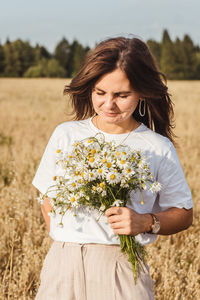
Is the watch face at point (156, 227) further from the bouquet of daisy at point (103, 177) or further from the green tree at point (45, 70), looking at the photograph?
the green tree at point (45, 70)

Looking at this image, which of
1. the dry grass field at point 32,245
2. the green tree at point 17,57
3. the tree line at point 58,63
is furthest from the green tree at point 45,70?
the dry grass field at point 32,245

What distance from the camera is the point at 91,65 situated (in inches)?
71.0

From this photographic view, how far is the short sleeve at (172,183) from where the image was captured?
171cm

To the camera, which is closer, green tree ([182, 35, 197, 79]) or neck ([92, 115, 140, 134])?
neck ([92, 115, 140, 134])

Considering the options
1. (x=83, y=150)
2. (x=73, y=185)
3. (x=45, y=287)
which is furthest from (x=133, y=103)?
(x=45, y=287)

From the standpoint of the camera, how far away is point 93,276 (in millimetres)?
1585

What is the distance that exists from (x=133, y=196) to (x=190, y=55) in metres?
61.5

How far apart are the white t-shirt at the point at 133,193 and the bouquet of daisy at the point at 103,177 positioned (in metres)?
0.14

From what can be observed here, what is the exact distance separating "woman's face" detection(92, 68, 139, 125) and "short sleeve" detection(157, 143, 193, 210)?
0.30 m

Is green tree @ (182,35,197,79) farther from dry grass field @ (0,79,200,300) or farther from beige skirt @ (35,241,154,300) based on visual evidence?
beige skirt @ (35,241,154,300)

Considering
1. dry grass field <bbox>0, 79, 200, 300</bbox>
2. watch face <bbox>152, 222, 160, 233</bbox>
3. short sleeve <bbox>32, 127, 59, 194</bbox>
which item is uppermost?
short sleeve <bbox>32, 127, 59, 194</bbox>

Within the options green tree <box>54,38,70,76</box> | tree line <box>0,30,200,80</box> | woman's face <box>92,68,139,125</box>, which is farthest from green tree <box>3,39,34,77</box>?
woman's face <box>92,68,139,125</box>

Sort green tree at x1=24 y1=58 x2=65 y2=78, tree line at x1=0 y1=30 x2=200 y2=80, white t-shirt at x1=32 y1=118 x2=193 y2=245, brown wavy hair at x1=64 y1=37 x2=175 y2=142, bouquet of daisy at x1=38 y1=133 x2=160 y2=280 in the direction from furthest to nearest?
1. tree line at x1=0 y1=30 x2=200 y2=80
2. green tree at x1=24 y1=58 x2=65 y2=78
3. brown wavy hair at x1=64 y1=37 x2=175 y2=142
4. white t-shirt at x1=32 y1=118 x2=193 y2=245
5. bouquet of daisy at x1=38 y1=133 x2=160 y2=280

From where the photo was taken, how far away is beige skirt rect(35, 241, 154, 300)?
157 cm
